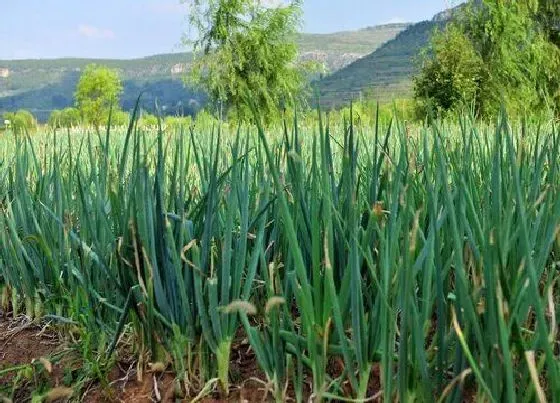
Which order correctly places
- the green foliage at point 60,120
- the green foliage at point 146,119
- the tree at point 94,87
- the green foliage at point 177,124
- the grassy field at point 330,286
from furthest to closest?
the tree at point 94,87
the green foliage at point 60,120
the green foliage at point 177,124
the green foliage at point 146,119
the grassy field at point 330,286

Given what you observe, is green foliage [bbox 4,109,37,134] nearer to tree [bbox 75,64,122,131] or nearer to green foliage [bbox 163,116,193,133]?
green foliage [bbox 163,116,193,133]

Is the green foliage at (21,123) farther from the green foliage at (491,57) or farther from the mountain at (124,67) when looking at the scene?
the mountain at (124,67)

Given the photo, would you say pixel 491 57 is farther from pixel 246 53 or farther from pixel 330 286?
pixel 330 286

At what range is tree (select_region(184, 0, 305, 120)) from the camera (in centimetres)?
2028

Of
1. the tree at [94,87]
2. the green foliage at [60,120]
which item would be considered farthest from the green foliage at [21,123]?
the tree at [94,87]

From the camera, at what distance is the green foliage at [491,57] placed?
658 inches

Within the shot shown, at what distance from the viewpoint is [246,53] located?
2144 centimetres

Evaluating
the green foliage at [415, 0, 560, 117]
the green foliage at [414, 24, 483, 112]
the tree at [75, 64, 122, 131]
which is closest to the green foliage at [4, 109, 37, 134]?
the green foliage at [414, 24, 483, 112]

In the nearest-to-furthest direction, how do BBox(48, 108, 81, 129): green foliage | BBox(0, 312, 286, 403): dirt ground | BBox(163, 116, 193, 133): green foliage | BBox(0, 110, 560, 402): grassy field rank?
BBox(0, 110, 560, 402): grassy field, BBox(0, 312, 286, 403): dirt ground, BBox(163, 116, 193, 133): green foliage, BBox(48, 108, 81, 129): green foliage

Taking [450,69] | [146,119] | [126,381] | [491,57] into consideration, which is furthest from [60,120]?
[491,57]

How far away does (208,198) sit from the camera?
2.70 feet

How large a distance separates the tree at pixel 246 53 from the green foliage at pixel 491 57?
444cm

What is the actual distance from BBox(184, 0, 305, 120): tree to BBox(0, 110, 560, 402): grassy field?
18300mm

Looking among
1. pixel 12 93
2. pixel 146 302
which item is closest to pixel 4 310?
pixel 146 302
